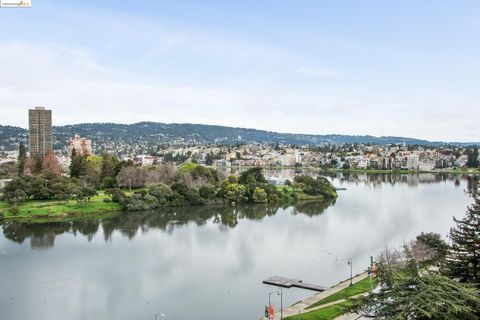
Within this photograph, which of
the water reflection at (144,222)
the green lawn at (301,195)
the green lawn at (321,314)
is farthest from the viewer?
the green lawn at (301,195)

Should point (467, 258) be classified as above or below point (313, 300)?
above

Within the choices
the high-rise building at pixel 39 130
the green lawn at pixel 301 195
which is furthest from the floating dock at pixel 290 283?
the high-rise building at pixel 39 130

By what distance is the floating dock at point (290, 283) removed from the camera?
17.3m

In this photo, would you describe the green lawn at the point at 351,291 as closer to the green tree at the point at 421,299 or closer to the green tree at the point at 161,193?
the green tree at the point at 421,299

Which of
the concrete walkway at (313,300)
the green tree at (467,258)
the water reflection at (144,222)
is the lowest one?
the water reflection at (144,222)

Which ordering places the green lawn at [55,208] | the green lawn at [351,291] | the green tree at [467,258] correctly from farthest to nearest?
1. the green lawn at [55,208]
2. the green lawn at [351,291]
3. the green tree at [467,258]

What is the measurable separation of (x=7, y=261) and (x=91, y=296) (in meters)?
A: 7.08

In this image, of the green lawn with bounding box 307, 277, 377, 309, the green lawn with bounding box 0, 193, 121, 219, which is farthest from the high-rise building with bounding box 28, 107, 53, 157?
the green lawn with bounding box 307, 277, 377, 309

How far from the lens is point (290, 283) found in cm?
1786

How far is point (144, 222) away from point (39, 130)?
57963 millimetres

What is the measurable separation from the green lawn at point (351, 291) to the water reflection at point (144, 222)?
566 inches

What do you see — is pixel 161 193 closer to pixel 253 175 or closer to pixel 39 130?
pixel 253 175

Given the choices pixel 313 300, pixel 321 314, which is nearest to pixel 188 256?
pixel 313 300

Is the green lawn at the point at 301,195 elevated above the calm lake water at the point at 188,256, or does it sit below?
above
